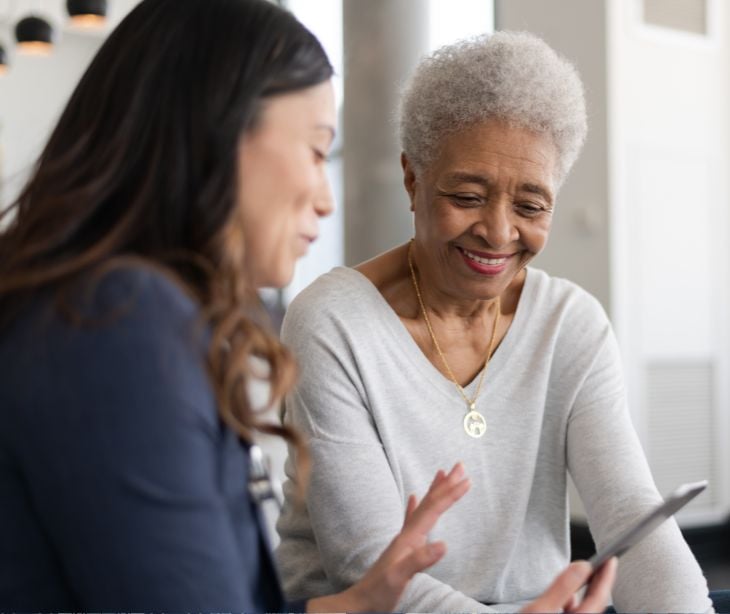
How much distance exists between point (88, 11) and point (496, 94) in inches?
104

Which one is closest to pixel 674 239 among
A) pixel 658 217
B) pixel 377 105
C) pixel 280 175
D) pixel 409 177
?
pixel 658 217

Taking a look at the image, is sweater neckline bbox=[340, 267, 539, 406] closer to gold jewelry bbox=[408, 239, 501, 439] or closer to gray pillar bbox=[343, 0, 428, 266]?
gold jewelry bbox=[408, 239, 501, 439]

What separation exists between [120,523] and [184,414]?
0.32 ft

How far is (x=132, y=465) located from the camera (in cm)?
81

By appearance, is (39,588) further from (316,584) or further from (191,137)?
(316,584)

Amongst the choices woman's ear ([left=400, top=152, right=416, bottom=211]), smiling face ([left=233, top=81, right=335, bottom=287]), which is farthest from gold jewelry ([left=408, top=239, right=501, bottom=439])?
smiling face ([left=233, top=81, right=335, bottom=287])

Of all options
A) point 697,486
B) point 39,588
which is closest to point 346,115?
point 697,486

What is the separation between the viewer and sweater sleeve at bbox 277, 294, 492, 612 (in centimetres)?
151

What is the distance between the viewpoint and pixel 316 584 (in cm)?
164

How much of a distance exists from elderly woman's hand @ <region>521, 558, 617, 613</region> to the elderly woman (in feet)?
1.53

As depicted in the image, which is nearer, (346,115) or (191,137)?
(191,137)

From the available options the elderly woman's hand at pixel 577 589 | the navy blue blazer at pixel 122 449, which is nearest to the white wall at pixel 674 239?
the elderly woman's hand at pixel 577 589

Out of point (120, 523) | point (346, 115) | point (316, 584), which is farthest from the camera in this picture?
point (346, 115)

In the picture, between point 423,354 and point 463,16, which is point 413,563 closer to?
point 423,354
